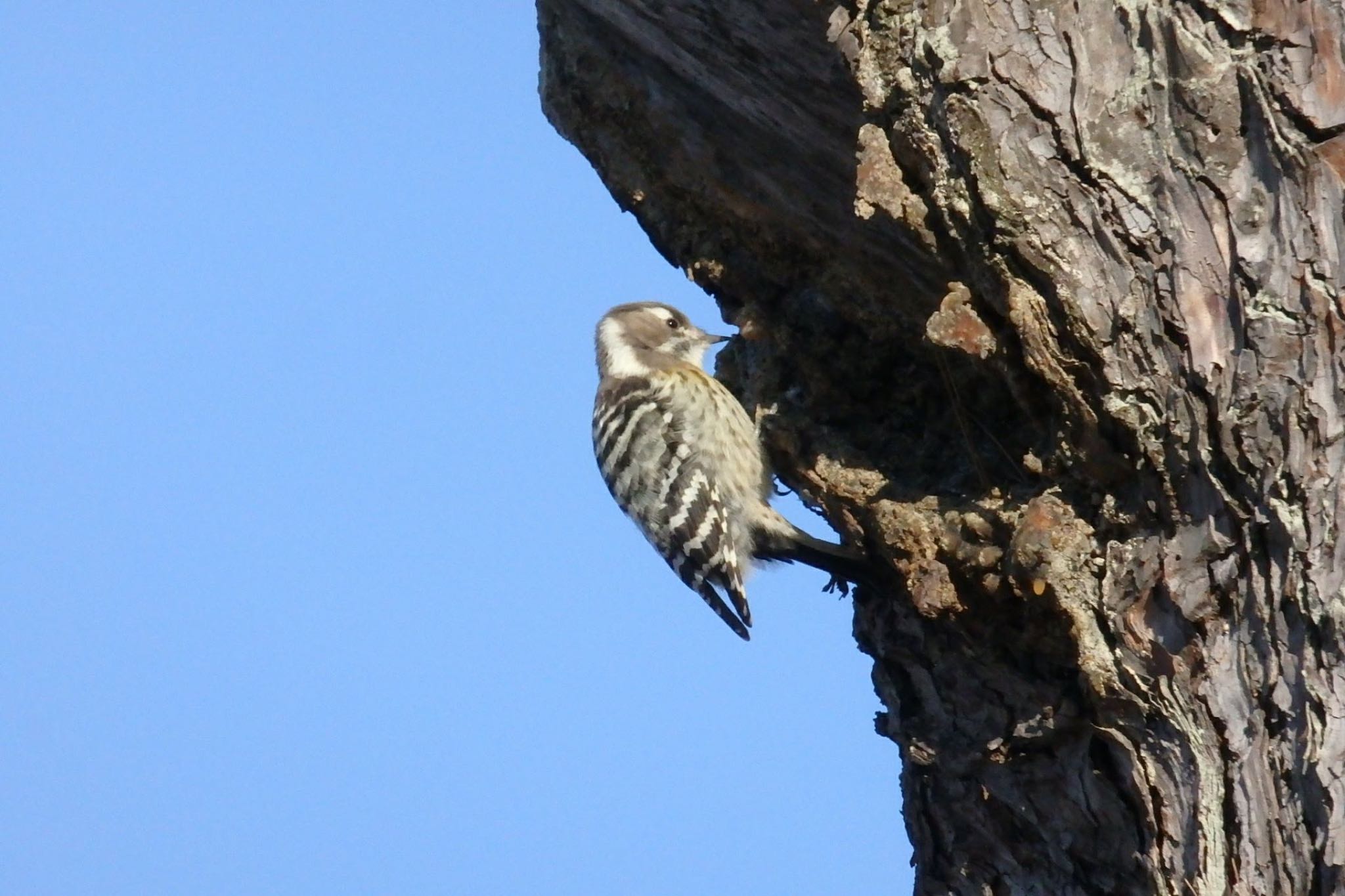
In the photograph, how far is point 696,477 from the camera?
5.55 metres

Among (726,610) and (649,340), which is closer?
(726,610)

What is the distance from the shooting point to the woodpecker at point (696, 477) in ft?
17.9

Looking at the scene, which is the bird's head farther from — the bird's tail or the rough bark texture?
the rough bark texture

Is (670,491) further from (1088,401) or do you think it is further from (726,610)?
(1088,401)

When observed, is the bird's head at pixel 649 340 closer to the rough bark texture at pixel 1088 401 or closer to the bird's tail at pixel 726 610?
Answer: the bird's tail at pixel 726 610

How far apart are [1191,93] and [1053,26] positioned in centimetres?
36

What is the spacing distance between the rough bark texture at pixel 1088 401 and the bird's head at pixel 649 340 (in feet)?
4.89

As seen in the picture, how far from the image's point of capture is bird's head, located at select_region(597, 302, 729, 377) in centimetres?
606

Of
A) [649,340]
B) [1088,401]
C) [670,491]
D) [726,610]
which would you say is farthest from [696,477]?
[1088,401]

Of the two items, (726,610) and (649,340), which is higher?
(649,340)

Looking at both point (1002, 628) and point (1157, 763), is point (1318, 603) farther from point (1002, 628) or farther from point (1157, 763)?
point (1002, 628)

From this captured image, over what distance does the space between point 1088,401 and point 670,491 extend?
2.42 meters

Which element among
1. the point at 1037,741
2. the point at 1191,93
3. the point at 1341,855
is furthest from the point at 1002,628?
the point at 1191,93

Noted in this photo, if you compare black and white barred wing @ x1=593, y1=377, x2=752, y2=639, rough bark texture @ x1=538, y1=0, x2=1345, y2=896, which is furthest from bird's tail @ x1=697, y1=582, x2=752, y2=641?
rough bark texture @ x1=538, y1=0, x2=1345, y2=896
